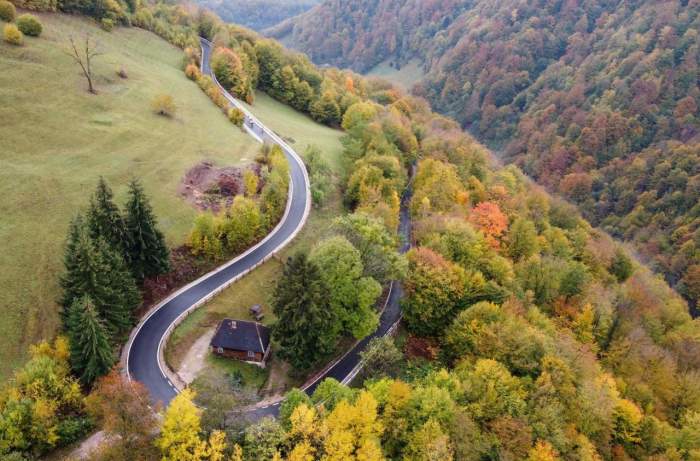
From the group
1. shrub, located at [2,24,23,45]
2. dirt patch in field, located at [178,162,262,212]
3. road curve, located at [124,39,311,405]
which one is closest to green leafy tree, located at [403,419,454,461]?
road curve, located at [124,39,311,405]

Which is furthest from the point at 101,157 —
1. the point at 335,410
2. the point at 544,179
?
the point at 544,179

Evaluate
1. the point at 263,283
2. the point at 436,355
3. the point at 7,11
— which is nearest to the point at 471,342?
the point at 436,355

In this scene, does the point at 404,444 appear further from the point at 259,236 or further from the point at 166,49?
the point at 166,49

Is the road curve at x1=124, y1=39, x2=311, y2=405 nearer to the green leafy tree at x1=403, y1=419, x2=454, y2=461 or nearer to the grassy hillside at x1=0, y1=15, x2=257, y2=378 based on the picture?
the grassy hillside at x1=0, y1=15, x2=257, y2=378

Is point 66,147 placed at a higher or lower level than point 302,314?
lower

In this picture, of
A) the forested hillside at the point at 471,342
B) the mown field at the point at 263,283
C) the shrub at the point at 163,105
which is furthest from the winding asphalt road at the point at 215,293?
the shrub at the point at 163,105

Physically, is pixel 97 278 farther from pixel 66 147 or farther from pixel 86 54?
pixel 86 54
